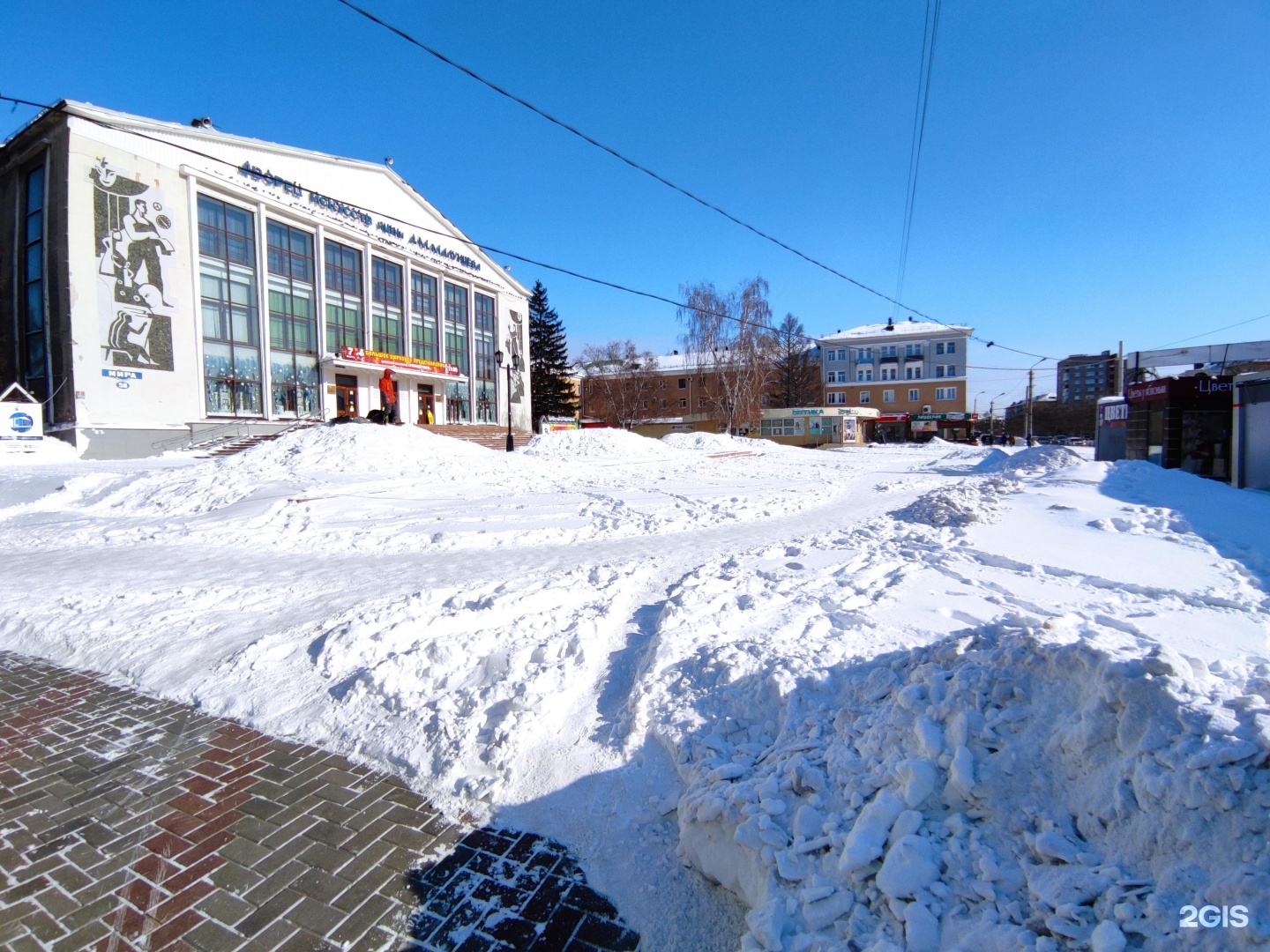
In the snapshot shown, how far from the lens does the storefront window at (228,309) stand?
26.8m

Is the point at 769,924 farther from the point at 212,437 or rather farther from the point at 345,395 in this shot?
the point at 345,395

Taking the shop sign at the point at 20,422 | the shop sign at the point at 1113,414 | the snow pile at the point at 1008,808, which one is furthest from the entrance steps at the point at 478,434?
the snow pile at the point at 1008,808

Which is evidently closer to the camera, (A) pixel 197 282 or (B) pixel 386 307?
(A) pixel 197 282

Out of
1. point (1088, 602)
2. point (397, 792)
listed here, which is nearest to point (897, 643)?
point (1088, 602)

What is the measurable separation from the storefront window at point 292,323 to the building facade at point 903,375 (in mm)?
51099

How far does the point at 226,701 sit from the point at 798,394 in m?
67.5

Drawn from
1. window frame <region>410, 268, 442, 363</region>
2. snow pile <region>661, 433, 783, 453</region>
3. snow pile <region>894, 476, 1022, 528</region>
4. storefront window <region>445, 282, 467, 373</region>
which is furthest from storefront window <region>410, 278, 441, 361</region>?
snow pile <region>894, 476, 1022, 528</region>

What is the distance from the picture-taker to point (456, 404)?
40531mm

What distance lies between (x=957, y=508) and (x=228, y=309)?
31673 mm

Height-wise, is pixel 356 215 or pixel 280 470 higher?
pixel 356 215

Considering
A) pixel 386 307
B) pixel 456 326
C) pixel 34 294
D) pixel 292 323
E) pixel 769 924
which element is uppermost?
pixel 386 307

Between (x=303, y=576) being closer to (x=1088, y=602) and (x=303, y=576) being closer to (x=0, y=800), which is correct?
(x=0, y=800)

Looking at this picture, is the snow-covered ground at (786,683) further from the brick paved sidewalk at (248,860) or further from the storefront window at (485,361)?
the storefront window at (485,361)
